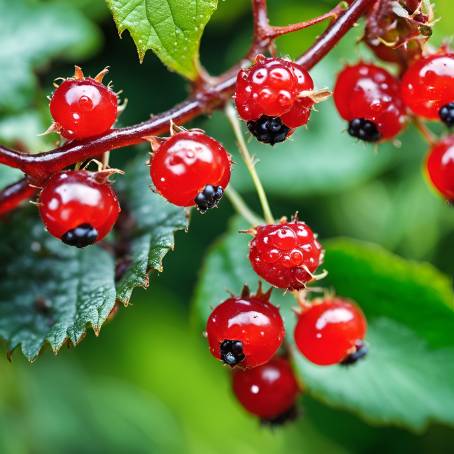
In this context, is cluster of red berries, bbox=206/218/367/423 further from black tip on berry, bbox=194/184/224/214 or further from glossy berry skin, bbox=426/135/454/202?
glossy berry skin, bbox=426/135/454/202

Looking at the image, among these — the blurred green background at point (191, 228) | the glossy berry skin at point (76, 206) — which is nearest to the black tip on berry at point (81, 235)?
the glossy berry skin at point (76, 206)

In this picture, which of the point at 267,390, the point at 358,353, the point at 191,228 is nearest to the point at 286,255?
the point at 358,353

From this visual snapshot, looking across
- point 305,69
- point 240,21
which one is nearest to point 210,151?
point 305,69

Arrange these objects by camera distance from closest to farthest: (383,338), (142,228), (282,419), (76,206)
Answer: (76,206)
(142,228)
(282,419)
(383,338)

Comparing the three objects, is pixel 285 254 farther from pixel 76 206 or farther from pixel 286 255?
pixel 76 206

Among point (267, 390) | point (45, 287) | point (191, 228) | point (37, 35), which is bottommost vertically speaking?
point (191, 228)

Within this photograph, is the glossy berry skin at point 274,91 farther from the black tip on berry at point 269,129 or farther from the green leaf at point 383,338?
the green leaf at point 383,338
